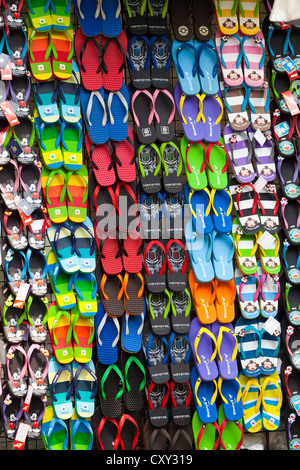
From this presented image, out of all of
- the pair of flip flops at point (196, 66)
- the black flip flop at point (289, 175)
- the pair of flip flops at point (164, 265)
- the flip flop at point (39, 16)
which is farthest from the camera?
the black flip flop at point (289, 175)

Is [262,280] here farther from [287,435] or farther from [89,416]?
[89,416]

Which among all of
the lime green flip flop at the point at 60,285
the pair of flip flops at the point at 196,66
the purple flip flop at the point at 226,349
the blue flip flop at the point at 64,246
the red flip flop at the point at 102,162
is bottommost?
the purple flip flop at the point at 226,349

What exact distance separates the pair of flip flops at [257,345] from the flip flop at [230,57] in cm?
151

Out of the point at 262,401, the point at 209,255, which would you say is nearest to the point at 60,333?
the point at 209,255

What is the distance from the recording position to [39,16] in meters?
3.89

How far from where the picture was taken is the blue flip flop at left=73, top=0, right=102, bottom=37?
395 centimetres

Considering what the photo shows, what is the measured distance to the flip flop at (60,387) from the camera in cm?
390

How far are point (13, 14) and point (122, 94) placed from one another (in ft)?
2.55

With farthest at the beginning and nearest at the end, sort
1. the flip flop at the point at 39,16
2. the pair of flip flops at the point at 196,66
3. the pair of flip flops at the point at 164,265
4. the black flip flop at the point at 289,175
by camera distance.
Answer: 1. the black flip flop at the point at 289,175
2. the pair of flip flops at the point at 196,66
3. the pair of flip flops at the point at 164,265
4. the flip flop at the point at 39,16

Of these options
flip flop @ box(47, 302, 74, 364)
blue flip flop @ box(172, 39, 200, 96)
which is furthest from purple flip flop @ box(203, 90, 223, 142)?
flip flop @ box(47, 302, 74, 364)

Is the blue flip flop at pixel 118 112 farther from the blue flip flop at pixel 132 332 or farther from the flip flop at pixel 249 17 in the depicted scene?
the blue flip flop at pixel 132 332

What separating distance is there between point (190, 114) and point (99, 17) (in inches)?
31.4

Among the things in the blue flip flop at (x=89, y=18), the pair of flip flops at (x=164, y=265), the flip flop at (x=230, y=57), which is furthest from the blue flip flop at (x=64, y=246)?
the flip flop at (x=230, y=57)
